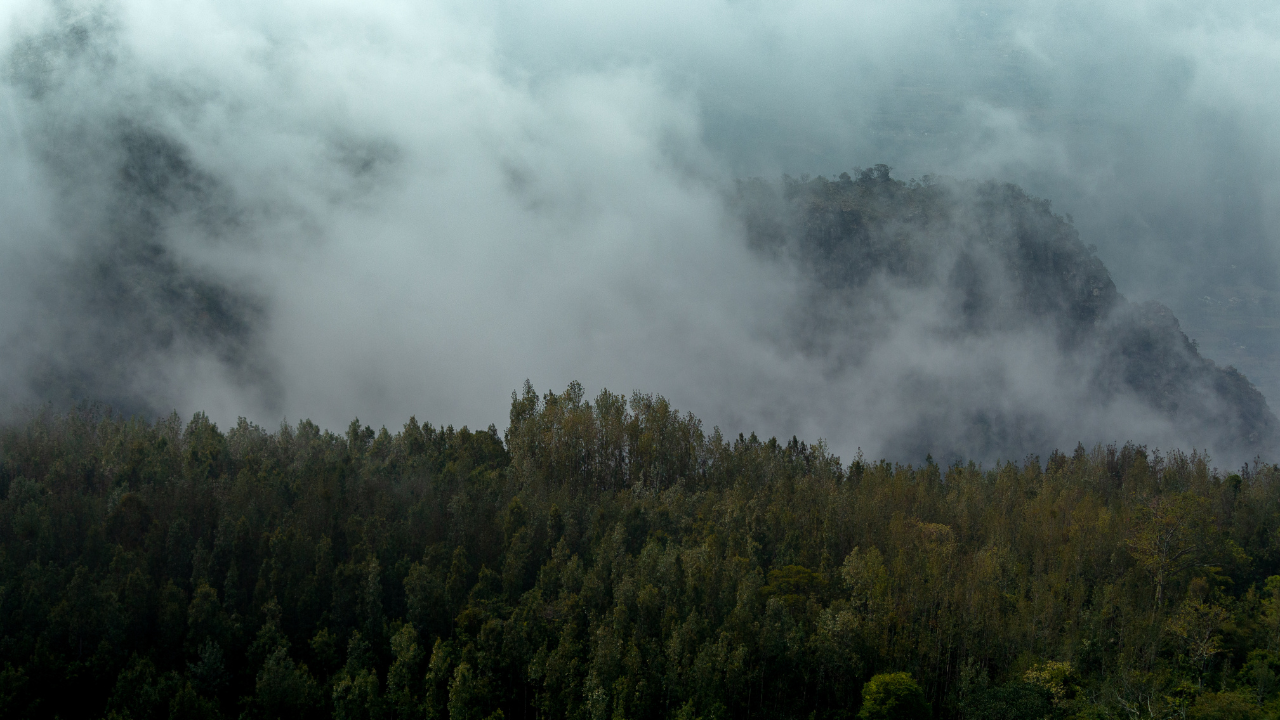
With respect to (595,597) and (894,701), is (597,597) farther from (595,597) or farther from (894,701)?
(894,701)

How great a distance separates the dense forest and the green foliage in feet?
0.95

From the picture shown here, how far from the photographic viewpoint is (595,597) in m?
111

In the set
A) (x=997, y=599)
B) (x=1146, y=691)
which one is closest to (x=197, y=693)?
(x=997, y=599)

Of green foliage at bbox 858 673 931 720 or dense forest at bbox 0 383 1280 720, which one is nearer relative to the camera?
green foliage at bbox 858 673 931 720

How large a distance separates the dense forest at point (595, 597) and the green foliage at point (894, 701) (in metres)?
0.29

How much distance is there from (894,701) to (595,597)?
32.6m

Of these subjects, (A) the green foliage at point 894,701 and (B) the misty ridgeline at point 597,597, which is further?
(B) the misty ridgeline at point 597,597

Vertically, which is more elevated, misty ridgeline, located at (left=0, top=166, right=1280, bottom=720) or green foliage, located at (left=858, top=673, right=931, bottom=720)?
misty ridgeline, located at (left=0, top=166, right=1280, bottom=720)

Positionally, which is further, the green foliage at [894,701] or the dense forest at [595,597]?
the dense forest at [595,597]

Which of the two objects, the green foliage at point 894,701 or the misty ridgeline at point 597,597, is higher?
the misty ridgeline at point 597,597

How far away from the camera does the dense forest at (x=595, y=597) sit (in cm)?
9956

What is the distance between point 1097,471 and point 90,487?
159 m

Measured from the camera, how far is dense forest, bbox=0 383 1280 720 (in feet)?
327

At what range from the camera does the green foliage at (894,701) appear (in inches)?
3848
